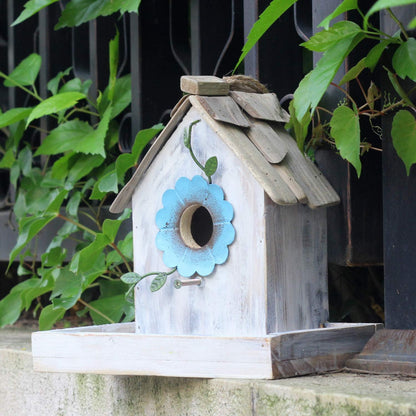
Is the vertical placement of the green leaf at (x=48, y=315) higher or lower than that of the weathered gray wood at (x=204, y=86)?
lower

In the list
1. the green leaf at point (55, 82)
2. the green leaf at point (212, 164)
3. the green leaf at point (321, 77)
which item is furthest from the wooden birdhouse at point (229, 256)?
the green leaf at point (55, 82)

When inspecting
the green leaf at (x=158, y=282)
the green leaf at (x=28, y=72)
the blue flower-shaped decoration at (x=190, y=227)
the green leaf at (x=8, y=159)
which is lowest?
the green leaf at (x=158, y=282)

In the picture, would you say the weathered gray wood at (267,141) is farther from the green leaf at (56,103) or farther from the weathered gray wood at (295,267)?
the green leaf at (56,103)

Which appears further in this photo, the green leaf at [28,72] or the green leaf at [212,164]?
the green leaf at [28,72]

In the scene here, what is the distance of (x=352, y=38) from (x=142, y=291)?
579 millimetres

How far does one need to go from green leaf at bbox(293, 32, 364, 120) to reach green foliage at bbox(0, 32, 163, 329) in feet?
1.56

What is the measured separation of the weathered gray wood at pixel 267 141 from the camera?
1.36 metres

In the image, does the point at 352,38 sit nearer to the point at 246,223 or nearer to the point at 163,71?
the point at 246,223

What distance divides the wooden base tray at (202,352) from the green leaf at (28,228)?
42 centimetres

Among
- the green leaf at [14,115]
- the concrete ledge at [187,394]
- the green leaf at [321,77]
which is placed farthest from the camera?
the green leaf at [14,115]

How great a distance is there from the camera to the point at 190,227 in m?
1.48

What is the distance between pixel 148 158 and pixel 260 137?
0.22 m

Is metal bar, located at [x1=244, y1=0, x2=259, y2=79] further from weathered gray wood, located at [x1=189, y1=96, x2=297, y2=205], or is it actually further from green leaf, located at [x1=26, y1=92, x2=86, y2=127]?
green leaf, located at [x1=26, y1=92, x2=86, y2=127]

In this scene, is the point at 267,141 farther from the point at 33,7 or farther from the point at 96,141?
the point at 33,7
